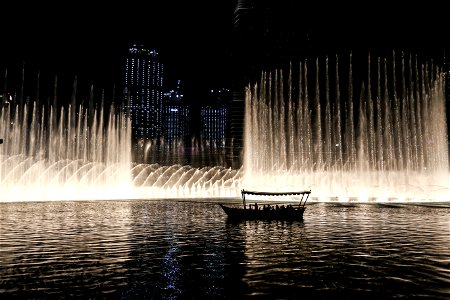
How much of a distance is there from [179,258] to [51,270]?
466 centimetres

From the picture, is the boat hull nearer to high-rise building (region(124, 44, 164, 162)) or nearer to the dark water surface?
the dark water surface

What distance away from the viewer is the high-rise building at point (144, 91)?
582ft

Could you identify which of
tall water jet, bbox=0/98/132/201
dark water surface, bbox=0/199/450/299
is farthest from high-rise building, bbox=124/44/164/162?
dark water surface, bbox=0/199/450/299

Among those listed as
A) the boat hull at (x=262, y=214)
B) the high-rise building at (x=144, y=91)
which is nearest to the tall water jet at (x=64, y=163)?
the boat hull at (x=262, y=214)

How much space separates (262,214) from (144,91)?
549ft

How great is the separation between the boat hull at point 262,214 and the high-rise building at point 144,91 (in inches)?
5603

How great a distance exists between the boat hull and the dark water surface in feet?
8.94

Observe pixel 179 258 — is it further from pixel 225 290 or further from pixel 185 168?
pixel 185 168

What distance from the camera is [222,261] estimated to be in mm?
15891

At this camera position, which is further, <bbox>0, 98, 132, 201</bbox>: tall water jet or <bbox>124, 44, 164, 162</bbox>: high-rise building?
<bbox>124, 44, 164, 162</bbox>: high-rise building

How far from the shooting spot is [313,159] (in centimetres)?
6081

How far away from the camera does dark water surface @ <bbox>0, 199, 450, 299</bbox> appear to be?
1177 centimetres

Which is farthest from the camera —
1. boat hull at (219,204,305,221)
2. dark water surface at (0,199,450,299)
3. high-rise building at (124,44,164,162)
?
high-rise building at (124,44,164,162)

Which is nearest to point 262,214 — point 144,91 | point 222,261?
point 222,261
